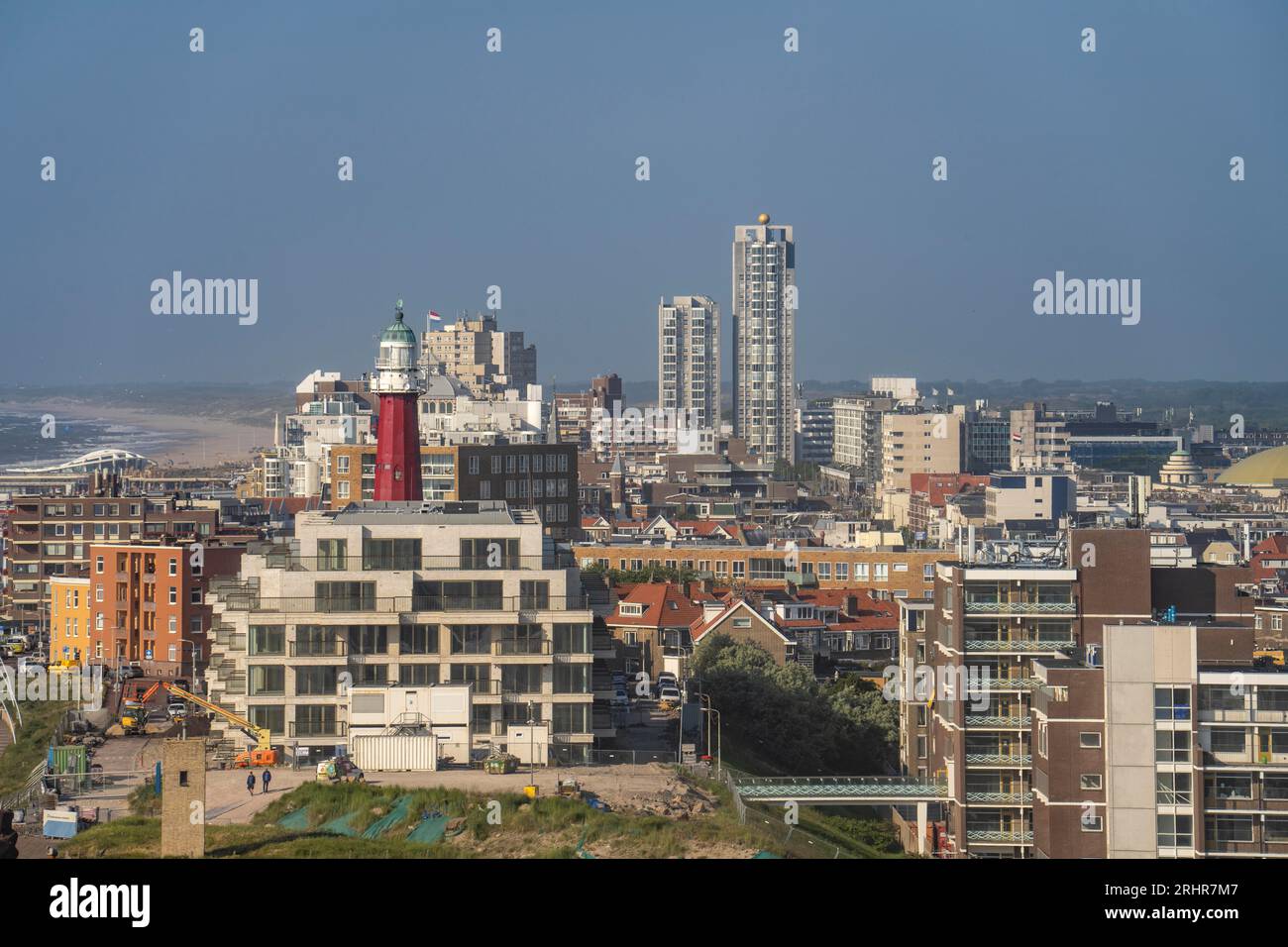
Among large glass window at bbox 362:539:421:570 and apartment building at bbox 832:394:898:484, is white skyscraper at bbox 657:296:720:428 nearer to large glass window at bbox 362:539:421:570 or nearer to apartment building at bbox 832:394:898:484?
apartment building at bbox 832:394:898:484

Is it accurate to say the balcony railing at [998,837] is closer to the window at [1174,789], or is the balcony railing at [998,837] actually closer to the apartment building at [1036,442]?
the window at [1174,789]

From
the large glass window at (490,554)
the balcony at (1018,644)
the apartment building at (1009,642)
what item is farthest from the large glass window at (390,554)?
the balcony at (1018,644)

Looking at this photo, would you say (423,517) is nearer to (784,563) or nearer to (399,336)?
(399,336)

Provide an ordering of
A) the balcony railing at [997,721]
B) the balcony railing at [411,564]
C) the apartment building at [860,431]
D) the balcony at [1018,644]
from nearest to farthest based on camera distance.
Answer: the balcony railing at [411,564] < the balcony railing at [997,721] < the balcony at [1018,644] < the apartment building at [860,431]

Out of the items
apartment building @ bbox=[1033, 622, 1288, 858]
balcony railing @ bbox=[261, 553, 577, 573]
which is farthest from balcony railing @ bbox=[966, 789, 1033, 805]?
balcony railing @ bbox=[261, 553, 577, 573]

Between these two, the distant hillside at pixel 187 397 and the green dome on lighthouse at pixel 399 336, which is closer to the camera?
the green dome on lighthouse at pixel 399 336

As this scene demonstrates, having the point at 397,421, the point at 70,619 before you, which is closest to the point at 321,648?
the point at 397,421

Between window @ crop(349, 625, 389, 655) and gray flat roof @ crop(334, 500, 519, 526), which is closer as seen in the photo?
window @ crop(349, 625, 389, 655)
